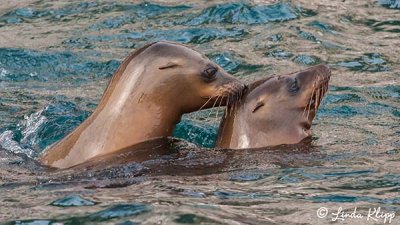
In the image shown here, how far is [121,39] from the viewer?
1126 cm

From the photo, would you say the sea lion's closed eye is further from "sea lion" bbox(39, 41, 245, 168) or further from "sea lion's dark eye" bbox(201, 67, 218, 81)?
"sea lion's dark eye" bbox(201, 67, 218, 81)

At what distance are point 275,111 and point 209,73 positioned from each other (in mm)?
588

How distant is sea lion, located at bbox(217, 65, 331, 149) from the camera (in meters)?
6.79

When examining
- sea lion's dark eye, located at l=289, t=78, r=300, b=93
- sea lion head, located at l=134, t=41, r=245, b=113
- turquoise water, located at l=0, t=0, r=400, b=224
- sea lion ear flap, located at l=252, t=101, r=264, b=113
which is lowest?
turquoise water, located at l=0, t=0, r=400, b=224

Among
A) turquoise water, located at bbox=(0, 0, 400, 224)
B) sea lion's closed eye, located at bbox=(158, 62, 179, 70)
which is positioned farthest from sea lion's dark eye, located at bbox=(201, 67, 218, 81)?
turquoise water, located at bbox=(0, 0, 400, 224)

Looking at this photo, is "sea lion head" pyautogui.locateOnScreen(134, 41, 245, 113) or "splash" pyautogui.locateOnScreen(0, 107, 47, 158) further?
"splash" pyautogui.locateOnScreen(0, 107, 47, 158)

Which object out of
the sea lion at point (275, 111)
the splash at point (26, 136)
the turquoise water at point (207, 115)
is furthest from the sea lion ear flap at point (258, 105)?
the splash at point (26, 136)

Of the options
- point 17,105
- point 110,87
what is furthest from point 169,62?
point 17,105

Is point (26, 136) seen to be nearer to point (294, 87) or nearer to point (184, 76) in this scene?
point (184, 76)

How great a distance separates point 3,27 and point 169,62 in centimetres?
625

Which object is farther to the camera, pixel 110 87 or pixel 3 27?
pixel 3 27

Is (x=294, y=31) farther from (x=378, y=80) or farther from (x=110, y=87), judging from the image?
(x=110, y=87)

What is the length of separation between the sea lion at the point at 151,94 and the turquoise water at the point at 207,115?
19 cm

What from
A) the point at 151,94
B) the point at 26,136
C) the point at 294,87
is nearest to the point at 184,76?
the point at 151,94
